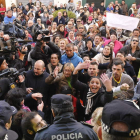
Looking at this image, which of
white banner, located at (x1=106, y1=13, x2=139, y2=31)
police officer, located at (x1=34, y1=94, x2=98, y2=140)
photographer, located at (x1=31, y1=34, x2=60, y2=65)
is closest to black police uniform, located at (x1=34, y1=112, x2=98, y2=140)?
police officer, located at (x1=34, y1=94, x2=98, y2=140)

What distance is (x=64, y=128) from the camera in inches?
65.5

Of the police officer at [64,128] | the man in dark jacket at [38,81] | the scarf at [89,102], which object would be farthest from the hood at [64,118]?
the man in dark jacket at [38,81]

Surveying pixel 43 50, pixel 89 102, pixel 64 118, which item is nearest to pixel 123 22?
pixel 43 50

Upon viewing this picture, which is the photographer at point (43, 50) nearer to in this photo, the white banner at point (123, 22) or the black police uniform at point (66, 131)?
the black police uniform at point (66, 131)

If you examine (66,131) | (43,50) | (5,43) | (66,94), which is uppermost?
(5,43)

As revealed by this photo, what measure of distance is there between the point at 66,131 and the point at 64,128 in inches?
1.2

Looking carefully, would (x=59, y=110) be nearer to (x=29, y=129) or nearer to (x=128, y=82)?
(x=29, y=129)

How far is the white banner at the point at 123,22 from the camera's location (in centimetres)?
652

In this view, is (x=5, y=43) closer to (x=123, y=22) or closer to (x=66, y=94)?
(x=66, y=94)

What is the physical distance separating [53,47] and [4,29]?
92.0 inches

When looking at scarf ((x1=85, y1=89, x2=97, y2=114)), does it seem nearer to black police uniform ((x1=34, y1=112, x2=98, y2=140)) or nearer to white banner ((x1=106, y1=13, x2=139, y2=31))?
black police uniform ((x1=34, y1=112, x2=98, y2=140))

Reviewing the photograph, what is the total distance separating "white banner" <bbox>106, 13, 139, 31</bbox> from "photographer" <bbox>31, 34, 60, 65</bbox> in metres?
3.19

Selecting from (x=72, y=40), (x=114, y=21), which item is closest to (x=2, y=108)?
(x=72, y=40)

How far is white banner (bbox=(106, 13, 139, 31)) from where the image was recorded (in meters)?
6.52
